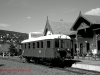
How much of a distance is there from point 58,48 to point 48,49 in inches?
35.1

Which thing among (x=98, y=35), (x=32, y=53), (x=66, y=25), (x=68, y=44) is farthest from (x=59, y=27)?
(x=68, y=44)

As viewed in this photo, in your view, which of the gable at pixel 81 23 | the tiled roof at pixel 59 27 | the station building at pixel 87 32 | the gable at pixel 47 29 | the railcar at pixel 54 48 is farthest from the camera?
the gable at pixel 47 29

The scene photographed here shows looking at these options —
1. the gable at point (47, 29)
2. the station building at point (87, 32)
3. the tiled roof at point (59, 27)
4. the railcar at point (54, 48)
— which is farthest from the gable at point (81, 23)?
the gable at point (47, 29)

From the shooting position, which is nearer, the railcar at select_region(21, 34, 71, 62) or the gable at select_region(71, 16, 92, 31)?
the railcar at select_region(21, 34, 71, 62)

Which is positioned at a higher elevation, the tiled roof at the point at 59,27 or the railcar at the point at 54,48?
the tiled roof at the point at 59,27

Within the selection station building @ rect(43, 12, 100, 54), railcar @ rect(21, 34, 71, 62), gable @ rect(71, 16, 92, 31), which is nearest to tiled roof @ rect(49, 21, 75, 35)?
station building @ rect(43, 12, 100, 54)

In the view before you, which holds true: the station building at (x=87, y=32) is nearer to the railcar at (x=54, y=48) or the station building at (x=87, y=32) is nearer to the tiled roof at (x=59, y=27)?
the tiled roof at (x=59, y=27)

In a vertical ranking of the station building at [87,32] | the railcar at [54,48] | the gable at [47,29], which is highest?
the gable at [47,29]

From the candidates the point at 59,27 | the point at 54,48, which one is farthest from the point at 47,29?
the point at 54,48

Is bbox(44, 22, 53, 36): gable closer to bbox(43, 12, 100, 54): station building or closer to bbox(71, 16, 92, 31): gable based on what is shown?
bbox(43, 12, 100, 54): station building

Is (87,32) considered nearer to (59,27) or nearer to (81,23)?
(81,23)

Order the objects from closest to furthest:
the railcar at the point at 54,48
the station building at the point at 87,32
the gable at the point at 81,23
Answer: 1. the railcar at the point at 54,48
2. the station building at the point at 87,32
3. the gable at the point at 81,23

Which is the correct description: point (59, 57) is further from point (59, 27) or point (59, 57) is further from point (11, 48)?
point (11, 48)

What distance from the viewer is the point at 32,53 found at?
59.3 ft
